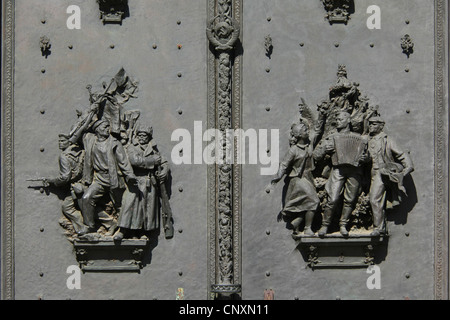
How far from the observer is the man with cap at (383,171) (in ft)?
36.0

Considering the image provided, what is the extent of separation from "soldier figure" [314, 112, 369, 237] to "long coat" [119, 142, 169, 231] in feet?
6.25

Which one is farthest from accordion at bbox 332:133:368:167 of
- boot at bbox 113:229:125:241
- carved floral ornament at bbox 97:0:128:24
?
carved floral ornament at bbox 97:0:128:24

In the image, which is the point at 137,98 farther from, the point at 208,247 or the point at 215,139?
the point at 208,247

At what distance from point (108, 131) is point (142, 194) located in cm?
83

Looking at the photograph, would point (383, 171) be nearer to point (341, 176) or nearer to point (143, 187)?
point (341, 176)

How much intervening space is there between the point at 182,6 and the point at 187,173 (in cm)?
199

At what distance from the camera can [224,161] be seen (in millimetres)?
11195

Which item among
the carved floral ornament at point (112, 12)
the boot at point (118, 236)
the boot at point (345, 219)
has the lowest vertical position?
the boot at point (118, 236)

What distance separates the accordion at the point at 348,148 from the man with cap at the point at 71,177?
2950 millimetres

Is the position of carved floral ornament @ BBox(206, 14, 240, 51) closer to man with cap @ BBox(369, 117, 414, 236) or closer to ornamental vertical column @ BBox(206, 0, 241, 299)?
ornamental vertical column @ BBox(206, 0, 241, 299)

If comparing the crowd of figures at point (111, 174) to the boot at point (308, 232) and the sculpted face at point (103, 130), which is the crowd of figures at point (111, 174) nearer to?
the sculpted face at point (103, 130)

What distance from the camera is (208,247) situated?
11.2m

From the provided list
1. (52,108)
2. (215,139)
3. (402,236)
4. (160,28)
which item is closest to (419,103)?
(402,236)

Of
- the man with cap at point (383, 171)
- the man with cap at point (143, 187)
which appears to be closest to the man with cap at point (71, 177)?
the man with cap at point (143, 187)
